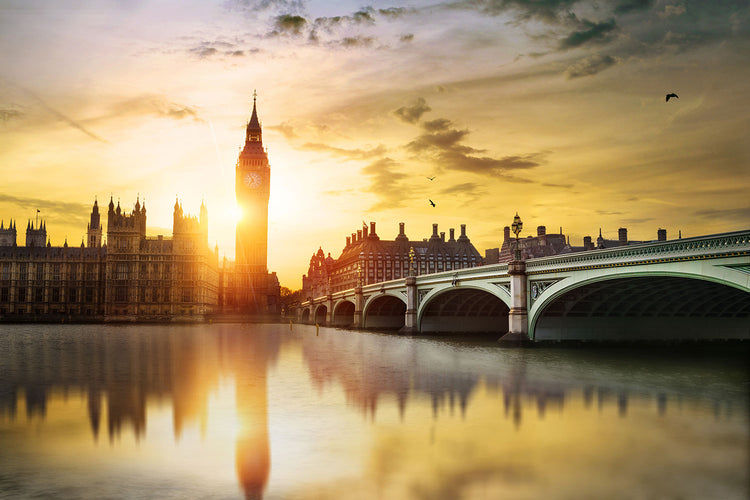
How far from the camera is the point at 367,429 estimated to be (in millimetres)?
16281

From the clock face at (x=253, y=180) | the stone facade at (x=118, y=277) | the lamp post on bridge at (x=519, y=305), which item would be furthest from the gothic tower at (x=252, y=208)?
the lamp post on bridge at (x=519, y=305)

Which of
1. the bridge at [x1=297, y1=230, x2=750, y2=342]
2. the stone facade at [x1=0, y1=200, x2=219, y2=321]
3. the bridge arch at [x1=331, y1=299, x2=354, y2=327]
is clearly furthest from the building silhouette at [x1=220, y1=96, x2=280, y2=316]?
the bridge at [x1=297, y1=230, x2=750, y2=342]

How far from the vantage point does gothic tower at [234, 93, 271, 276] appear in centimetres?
18625

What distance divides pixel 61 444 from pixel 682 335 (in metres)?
56.3

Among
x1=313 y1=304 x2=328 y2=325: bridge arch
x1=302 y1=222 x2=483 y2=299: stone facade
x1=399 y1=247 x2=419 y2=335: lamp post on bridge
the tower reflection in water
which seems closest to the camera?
the tower reflection in water

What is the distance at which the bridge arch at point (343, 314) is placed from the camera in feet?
393

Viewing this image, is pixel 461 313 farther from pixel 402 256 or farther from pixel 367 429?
pixel 402 256

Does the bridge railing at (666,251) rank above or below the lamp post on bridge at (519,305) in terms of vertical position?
above

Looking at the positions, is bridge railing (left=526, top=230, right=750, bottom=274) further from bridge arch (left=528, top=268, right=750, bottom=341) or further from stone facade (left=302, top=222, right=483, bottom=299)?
stone facade (left=302, top=222, right=483, bottom=299)

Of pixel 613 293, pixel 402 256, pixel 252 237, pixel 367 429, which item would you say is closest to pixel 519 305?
pixel 613 293

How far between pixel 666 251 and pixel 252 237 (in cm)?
16386

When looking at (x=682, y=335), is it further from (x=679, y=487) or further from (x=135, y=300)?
(x=135, y=300)

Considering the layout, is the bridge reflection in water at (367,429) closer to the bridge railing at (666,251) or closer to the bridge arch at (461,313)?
the bridge railing at (666,251)

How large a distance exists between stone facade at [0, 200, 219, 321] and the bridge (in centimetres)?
8346
